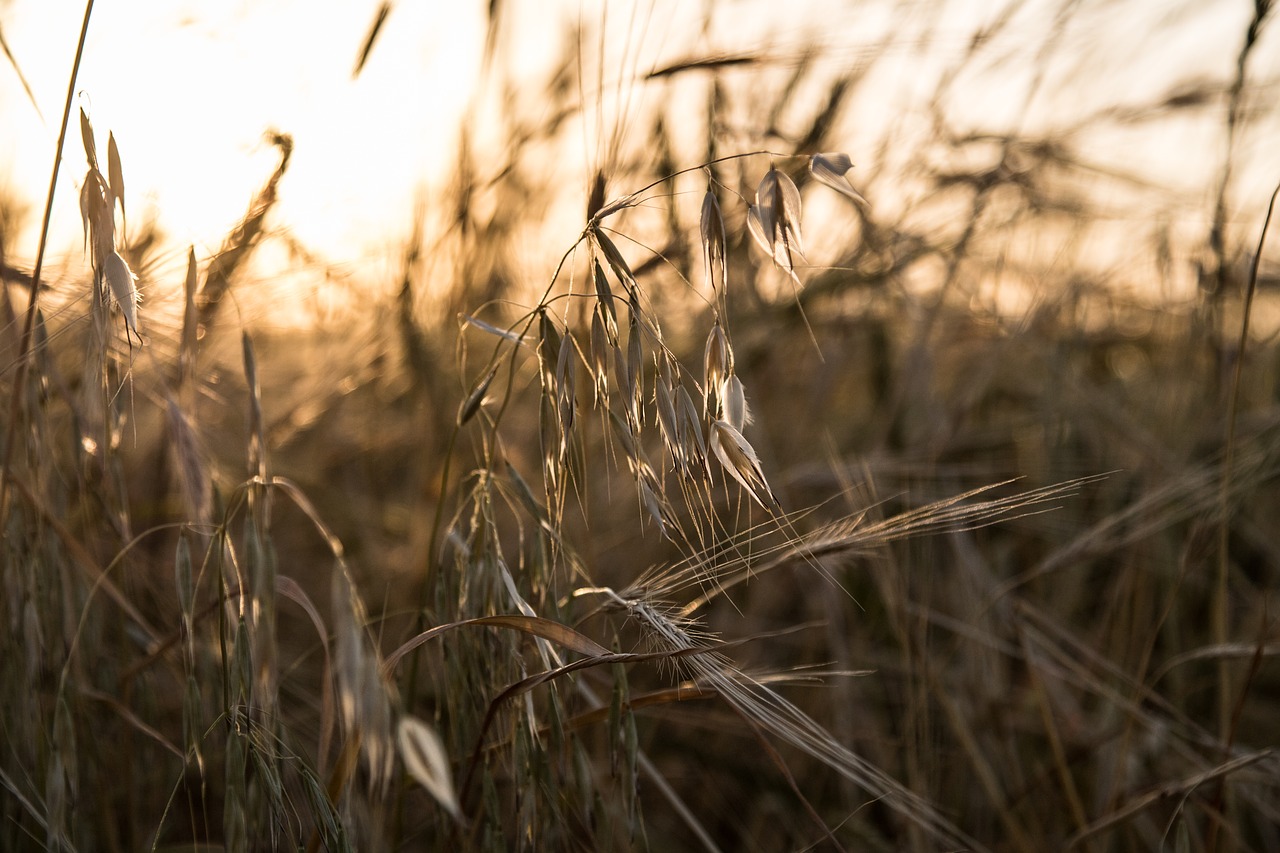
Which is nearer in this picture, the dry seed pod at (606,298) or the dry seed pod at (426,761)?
the dry seed pod at (426,761)

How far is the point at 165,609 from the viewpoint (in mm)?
768

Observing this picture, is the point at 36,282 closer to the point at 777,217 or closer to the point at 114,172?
the point at 114,172

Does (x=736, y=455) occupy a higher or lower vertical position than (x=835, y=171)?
lower

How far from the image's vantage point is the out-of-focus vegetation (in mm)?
461

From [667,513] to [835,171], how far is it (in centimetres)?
17

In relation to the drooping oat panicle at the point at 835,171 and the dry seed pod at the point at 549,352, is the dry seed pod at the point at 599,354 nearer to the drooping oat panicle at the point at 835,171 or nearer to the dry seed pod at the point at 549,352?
the dry seed pod at the point at 549,352

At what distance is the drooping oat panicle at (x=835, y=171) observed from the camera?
39cm

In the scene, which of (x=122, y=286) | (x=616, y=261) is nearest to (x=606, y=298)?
(x=616, y=261)

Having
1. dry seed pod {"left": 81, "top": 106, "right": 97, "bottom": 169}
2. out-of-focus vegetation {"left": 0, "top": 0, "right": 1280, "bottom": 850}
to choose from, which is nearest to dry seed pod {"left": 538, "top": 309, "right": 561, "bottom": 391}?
out-of-focus vegetation {"left": 0, "top": 0, "right": 1280, "bottom": 850}

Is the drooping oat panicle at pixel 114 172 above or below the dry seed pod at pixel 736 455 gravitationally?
above

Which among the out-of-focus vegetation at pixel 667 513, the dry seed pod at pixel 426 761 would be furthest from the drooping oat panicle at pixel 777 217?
the dry seed pod at pixel 426 761

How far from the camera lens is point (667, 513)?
1.48 feet

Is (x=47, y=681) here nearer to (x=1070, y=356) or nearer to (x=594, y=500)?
(x=594, y=500)

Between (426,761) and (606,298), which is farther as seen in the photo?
(606,298)
